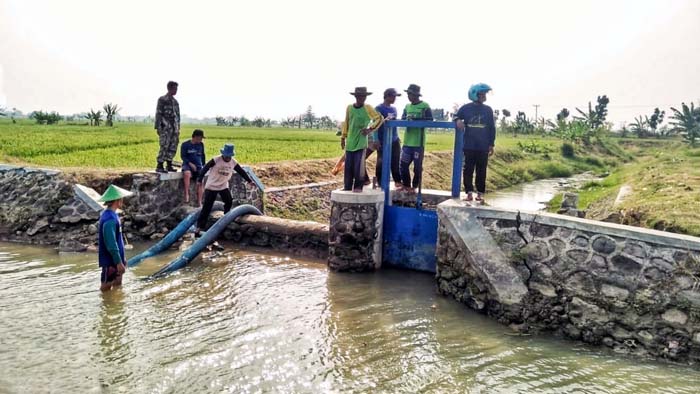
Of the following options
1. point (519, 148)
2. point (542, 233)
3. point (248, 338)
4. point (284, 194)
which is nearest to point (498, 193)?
point (284, 194)

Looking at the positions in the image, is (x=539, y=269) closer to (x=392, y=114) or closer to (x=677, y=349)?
(x=677, y=349)

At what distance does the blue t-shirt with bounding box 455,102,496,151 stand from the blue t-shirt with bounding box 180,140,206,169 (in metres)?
5.27

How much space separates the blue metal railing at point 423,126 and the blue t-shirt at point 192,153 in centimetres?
397

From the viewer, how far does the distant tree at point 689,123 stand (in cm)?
3884

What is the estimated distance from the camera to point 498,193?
2386 centimetres

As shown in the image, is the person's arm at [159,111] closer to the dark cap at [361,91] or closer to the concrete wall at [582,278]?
the dark cap at [361,91]

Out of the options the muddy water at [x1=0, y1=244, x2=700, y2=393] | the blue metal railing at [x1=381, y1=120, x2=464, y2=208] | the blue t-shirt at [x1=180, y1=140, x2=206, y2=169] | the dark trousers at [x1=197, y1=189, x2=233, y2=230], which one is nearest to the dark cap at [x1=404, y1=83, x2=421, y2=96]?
the blue metal railing at [x1=381, y1=120, x2=464, y2=208]

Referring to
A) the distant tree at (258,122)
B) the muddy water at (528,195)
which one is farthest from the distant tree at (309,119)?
the muddy water at (528,195)

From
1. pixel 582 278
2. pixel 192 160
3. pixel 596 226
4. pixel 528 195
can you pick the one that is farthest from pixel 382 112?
pixel 528 195

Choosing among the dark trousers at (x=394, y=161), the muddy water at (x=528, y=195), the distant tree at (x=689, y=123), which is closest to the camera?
the dark trousers at (x=394, y=161)

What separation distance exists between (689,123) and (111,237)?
44.5 m

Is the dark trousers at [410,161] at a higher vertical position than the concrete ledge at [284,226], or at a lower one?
higher

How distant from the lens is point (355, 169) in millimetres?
7742

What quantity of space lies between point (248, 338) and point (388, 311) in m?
1.74
